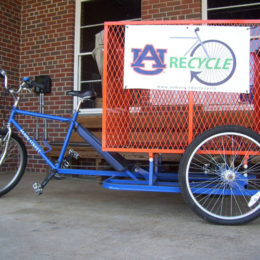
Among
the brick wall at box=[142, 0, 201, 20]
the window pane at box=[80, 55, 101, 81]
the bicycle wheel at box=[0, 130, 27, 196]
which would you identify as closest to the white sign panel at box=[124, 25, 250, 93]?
the bicycle wheel at box=[0, 130, 27, 196]

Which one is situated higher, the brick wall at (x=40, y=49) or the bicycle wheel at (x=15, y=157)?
the brick wall at (x=40, y=49)

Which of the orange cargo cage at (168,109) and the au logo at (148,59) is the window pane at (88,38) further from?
the au logo at (148,59)

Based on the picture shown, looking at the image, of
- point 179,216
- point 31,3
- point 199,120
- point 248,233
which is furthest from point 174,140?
point 31,3

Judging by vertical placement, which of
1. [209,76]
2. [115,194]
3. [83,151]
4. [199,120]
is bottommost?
[115,194]

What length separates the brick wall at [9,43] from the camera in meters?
5.37

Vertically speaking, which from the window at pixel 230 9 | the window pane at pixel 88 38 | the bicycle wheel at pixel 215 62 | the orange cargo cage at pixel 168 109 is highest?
the window at pixel 230 9

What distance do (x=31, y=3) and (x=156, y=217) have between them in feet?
15.1

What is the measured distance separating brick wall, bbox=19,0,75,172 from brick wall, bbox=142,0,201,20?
1.35 meters

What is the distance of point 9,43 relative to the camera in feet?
18.1

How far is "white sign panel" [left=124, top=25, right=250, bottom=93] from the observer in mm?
2535

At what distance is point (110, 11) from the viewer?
17.7 feet

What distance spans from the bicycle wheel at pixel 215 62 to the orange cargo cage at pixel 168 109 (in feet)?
0.45

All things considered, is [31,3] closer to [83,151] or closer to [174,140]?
[83,151]

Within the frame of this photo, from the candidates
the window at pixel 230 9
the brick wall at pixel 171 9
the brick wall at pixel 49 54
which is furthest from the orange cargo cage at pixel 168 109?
the brick wall at pixel 49 54
